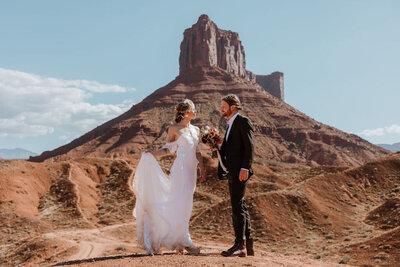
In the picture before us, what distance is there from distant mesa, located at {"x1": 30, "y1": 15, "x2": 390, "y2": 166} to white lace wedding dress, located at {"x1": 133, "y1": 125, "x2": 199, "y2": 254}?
57.2 m

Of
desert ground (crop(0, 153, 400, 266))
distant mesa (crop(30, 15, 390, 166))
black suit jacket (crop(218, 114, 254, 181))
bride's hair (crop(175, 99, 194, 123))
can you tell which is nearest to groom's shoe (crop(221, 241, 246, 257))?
desert ground (crop(0, 153, 400, 266))

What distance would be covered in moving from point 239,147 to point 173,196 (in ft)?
5.35

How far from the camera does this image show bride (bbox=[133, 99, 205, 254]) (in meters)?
6.39

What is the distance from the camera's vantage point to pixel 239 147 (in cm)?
591

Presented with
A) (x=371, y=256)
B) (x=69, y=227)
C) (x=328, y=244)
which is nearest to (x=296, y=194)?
(x=328, y=244)

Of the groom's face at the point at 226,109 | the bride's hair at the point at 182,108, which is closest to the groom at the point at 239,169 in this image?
the groom's face at the point at 226,109

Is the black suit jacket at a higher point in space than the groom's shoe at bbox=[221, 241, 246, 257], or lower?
higher

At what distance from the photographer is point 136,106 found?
98.8m

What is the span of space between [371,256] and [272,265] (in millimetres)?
9463

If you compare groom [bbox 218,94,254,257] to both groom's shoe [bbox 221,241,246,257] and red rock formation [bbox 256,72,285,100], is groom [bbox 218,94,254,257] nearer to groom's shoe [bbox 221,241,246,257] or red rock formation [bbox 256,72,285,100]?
groom's shoe [bbox 221,241,246,257]

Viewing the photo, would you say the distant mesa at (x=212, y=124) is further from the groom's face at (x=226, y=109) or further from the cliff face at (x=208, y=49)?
the groom's face at (x=226, y=109)

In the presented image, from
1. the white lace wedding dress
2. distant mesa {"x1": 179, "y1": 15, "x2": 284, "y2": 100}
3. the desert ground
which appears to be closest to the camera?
the white lace wedding dress

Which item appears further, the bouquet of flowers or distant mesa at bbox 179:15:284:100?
distant mesa at bbox 179:15:284:100

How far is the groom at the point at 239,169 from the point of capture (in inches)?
228
